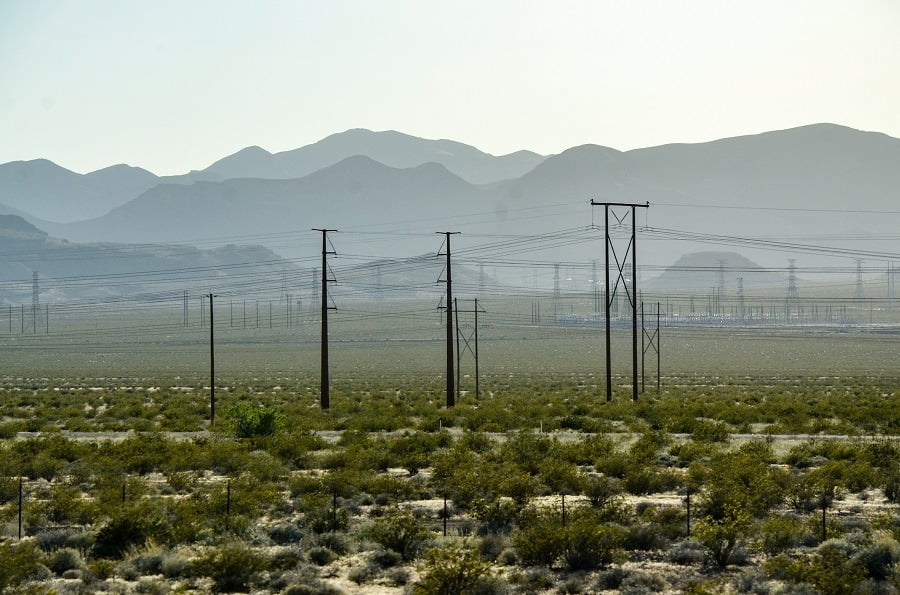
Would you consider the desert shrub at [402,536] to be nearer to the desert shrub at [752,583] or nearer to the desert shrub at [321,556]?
the desert shrub at [321,556]

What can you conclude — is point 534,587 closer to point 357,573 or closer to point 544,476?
point 357,573

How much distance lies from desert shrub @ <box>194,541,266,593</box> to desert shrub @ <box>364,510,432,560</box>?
315 cm

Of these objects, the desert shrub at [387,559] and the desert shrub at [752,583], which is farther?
the desert shrub at [387,559]

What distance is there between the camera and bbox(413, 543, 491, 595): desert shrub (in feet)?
58.3

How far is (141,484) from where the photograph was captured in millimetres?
27266

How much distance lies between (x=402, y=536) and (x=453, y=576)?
13.0ft

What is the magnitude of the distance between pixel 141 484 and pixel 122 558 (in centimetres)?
629

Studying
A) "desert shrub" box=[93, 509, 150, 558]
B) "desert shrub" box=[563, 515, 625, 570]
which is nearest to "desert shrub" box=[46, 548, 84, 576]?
"desert shrub" box=[93, 509, 150, 558]

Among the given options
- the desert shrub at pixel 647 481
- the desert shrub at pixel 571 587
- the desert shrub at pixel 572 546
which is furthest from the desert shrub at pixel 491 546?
the desert shrub at pixel 647 481

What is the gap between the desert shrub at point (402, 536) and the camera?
2159cm

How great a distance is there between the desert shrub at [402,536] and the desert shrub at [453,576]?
294 centimetres

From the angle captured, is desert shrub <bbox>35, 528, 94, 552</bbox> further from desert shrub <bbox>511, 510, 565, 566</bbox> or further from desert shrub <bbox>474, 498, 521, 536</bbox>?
desert shrub <bbox>511, 510, 565, 566</bbox>

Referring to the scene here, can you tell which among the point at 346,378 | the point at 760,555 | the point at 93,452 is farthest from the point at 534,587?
the point at 346,378

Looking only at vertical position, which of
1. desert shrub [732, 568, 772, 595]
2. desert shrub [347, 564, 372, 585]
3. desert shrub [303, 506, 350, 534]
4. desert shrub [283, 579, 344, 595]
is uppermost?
desert shrub [303, 506, 350, 534]
